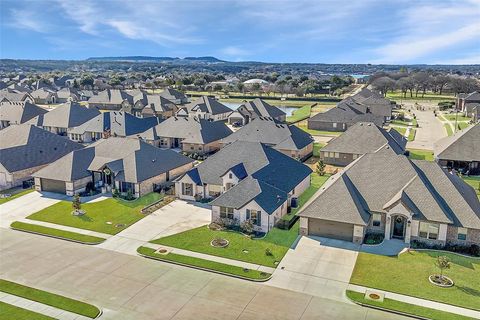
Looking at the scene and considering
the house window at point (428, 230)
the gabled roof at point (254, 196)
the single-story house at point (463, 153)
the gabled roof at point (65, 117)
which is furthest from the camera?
the gabled roof at point (65, 117)

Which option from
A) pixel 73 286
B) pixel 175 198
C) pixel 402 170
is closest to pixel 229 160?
pixel 175 198

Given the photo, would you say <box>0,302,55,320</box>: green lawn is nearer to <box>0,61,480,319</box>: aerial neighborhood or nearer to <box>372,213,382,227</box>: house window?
<box>0,61,480,319</box>: aerial neighborhood

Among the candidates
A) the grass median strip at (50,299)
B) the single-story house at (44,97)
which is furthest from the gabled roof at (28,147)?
the single-story house at (44,97)

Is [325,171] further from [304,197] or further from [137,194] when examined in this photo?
[137,194]

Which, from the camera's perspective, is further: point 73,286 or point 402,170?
point 402,170

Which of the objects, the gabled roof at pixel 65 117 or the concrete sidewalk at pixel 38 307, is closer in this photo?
the concrete sidewalk at pixel 38 307

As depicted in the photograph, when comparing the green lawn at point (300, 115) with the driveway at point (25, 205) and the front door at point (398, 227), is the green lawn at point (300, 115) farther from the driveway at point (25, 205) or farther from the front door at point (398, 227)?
the front door at point (398, 227)

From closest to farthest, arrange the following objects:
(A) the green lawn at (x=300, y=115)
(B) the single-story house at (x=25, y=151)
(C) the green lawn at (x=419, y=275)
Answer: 1. (C) the green lawn at (x=419, y=275)
2. (B) the single-story house at (x=25, y=151)
3. (A) the green lawn at (x=300, y=115)
